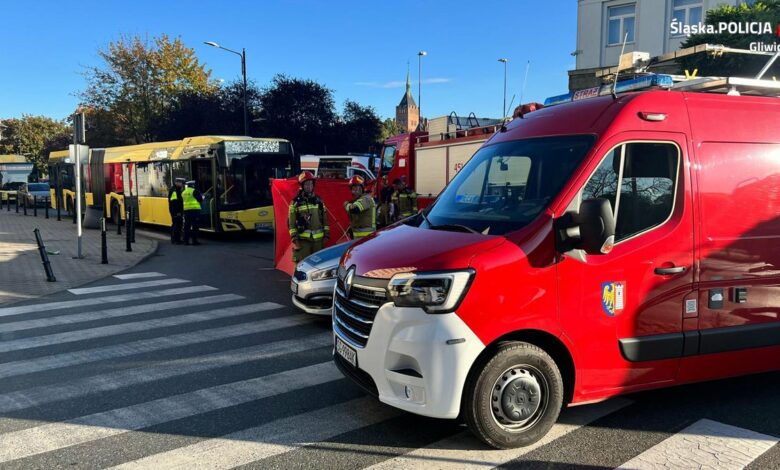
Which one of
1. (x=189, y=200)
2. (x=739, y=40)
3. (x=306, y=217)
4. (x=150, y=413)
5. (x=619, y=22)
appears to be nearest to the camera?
(x=150, y=413)

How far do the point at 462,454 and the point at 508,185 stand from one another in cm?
191

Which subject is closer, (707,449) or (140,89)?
(707,449)

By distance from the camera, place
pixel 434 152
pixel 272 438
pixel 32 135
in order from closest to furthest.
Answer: pixel 272 438 < pixel 434 152 < pixel 32 135

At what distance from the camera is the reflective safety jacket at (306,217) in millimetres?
8688

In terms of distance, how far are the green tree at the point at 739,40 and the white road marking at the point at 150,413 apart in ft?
46.7

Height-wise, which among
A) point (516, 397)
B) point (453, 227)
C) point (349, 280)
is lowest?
point (516, 397)

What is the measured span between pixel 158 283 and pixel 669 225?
29.2ft

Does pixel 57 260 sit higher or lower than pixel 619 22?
lower

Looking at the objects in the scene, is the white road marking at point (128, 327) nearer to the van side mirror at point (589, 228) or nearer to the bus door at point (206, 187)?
the van side mirror at point (589, 228)

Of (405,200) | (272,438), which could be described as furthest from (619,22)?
(272,438)

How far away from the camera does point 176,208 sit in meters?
16.4

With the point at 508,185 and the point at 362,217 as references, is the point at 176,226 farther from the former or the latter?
the point at 508,185

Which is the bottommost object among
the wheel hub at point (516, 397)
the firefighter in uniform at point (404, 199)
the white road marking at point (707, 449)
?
the white road marking at point (707, 449)


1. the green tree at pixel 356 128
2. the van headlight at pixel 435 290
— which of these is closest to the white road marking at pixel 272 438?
the van headlight at pixel 435 290
